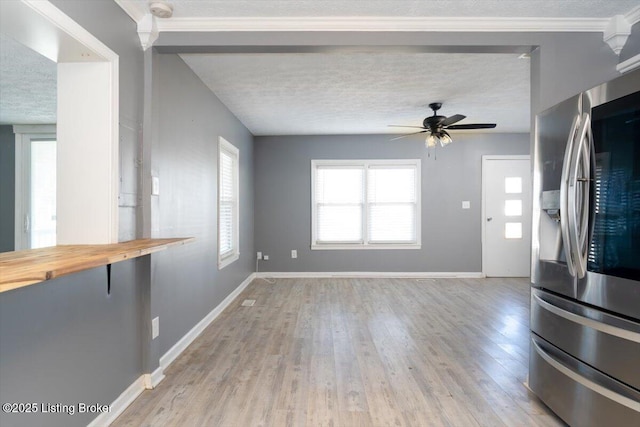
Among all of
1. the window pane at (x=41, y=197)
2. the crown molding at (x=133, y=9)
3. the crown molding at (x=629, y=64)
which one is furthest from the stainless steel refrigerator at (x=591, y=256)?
the window pane at (x=41, y=197)

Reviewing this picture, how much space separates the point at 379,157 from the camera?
219 inches

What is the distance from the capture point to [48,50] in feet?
5.31

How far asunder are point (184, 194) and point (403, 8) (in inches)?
86.3

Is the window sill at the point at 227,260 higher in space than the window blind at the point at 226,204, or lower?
lower

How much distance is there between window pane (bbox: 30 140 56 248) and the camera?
4445mm

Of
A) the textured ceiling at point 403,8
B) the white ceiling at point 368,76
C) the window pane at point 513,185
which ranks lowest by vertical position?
the window pane at point 513,185

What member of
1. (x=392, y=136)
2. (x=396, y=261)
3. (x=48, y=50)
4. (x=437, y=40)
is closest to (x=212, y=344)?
(x=48, y=50)

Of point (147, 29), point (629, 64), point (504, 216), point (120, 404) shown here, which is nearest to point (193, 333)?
point (120, 404)

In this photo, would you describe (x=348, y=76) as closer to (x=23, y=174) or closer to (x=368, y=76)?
(x=368, y=76)

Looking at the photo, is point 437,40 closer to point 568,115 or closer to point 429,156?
point 568,115

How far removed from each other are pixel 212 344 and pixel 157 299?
0.82 meters

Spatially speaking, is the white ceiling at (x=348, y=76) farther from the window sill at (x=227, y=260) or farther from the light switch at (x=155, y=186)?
the window sill at (x=227, y=260)

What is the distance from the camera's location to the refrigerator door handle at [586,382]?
134 centimetres

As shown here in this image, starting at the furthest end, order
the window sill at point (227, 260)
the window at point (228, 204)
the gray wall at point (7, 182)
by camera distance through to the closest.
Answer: the gray wall at point (7, 182), the window at point (228, 204), the window sill at point (227, 260)
